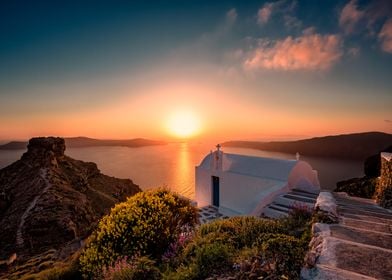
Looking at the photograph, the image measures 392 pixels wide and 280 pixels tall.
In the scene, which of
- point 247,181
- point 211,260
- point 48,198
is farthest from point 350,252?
point 48,198

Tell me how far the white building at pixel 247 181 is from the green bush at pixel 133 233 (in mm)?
5425

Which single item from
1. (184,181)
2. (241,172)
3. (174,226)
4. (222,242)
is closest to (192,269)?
(222,242)

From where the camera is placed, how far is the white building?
1162 centimetres

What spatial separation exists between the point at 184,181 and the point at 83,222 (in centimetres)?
4177

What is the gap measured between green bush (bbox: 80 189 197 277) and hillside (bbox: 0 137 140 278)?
20.0m

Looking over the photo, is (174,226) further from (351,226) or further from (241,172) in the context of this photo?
(241,172)

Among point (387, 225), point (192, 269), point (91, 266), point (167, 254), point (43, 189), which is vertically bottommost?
point (43, 189)

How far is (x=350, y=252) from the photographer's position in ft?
11.0

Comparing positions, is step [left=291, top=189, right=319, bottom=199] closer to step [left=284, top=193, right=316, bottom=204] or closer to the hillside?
step [left=284, top=193, right=316, bottom=204]

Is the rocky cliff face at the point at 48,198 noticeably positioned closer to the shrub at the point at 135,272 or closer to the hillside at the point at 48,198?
the hillside at the point at 48,198

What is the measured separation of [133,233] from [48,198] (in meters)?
57.4

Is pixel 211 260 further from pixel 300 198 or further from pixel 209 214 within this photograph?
pixel 209 214

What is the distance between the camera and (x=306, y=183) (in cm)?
1227

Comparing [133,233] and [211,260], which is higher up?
[211,260]
